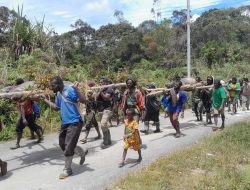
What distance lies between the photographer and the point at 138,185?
6484 millimetres

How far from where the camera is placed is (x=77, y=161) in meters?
8.43

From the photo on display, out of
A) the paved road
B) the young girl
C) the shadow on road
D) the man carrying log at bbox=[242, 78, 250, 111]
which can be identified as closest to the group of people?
the young girl

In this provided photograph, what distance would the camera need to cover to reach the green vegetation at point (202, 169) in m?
6.56

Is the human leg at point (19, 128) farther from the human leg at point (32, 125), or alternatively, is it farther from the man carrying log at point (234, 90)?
the man carrying log at point (234, 90)

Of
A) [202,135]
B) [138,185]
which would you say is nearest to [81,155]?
[138,185]

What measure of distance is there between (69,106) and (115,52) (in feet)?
108

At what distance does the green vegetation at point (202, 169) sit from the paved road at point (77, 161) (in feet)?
1.71

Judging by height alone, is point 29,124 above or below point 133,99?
below

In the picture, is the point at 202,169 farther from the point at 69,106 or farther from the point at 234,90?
the point at 234,90

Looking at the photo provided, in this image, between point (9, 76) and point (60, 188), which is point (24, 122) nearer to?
point (60, 188)

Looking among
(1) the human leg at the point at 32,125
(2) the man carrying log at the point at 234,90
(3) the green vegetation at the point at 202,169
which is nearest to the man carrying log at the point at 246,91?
(2) the man carrying log at the point at 234,90

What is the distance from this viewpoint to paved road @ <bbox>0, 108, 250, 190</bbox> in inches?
275

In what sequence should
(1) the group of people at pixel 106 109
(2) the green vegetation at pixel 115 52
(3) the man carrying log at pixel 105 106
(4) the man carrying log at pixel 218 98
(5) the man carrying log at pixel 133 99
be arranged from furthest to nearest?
(2) the green vegetation at pixel 115 52 → (4) the man carrying log at pixel 218 98 → (3) the man carrying log at pixel 105 106 → (5) the man carrying log at pixel 133 99 → (1) the group of people at pixel 106 109

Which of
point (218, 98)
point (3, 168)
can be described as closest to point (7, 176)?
point (3, 168)
